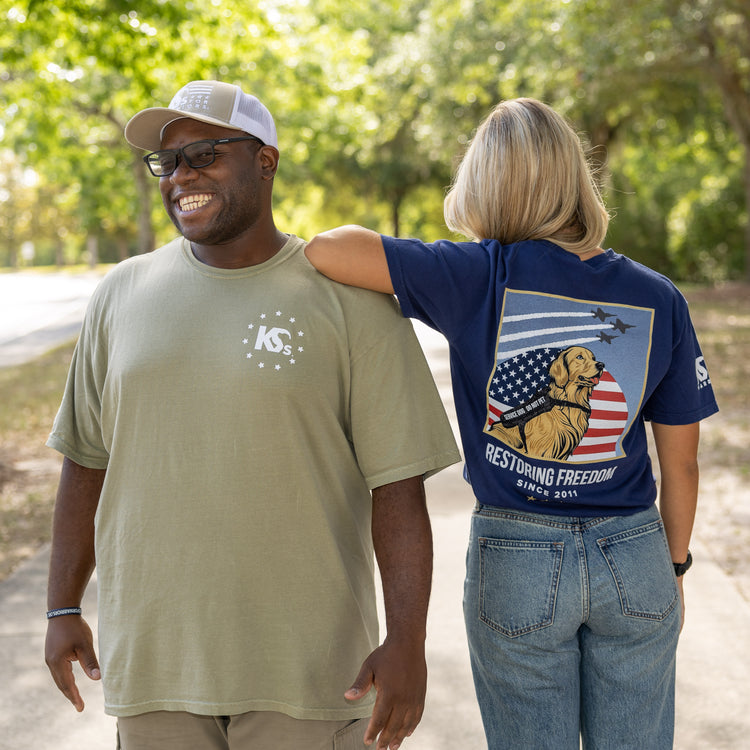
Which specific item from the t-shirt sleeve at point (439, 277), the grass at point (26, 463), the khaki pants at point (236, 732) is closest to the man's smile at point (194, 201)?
the t-shirt sleeve at point (439, 277)

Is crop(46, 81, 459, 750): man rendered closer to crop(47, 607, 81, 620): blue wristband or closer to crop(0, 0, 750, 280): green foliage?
crop(47, 607, 81, 620): blue wristband

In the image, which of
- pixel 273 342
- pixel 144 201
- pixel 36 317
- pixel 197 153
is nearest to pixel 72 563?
pixel 273 342

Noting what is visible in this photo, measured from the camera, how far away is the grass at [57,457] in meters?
5.92

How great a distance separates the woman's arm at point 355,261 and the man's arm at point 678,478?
31.4 inches

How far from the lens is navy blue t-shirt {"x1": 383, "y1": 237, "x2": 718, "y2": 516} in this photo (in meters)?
2.12

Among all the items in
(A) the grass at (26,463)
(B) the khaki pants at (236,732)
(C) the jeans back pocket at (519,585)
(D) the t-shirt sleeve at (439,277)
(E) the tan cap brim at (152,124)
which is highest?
(E) the tan cap brim at (152,124)

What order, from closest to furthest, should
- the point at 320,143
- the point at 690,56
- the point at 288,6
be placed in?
the point at 288,6 < the point at 690,56 < the point at 320,143

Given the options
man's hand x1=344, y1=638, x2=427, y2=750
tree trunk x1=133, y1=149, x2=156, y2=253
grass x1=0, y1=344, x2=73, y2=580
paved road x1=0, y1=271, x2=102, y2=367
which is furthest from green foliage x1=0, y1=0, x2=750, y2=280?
grass x1=0, y1=344, x2=73, y2=580

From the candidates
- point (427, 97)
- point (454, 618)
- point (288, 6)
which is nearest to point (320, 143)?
point (427, 97)

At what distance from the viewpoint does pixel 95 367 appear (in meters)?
2.21

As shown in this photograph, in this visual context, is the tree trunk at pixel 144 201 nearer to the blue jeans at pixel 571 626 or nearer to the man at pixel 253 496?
the man at pixel 253 496

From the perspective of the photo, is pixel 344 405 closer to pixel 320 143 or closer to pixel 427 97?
pixel 320 143

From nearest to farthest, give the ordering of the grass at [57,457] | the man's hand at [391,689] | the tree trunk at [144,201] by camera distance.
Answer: the man's hand at [391,689] < the grass at [57,457] < the tree trunk at [144,201]

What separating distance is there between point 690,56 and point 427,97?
33.4ft
